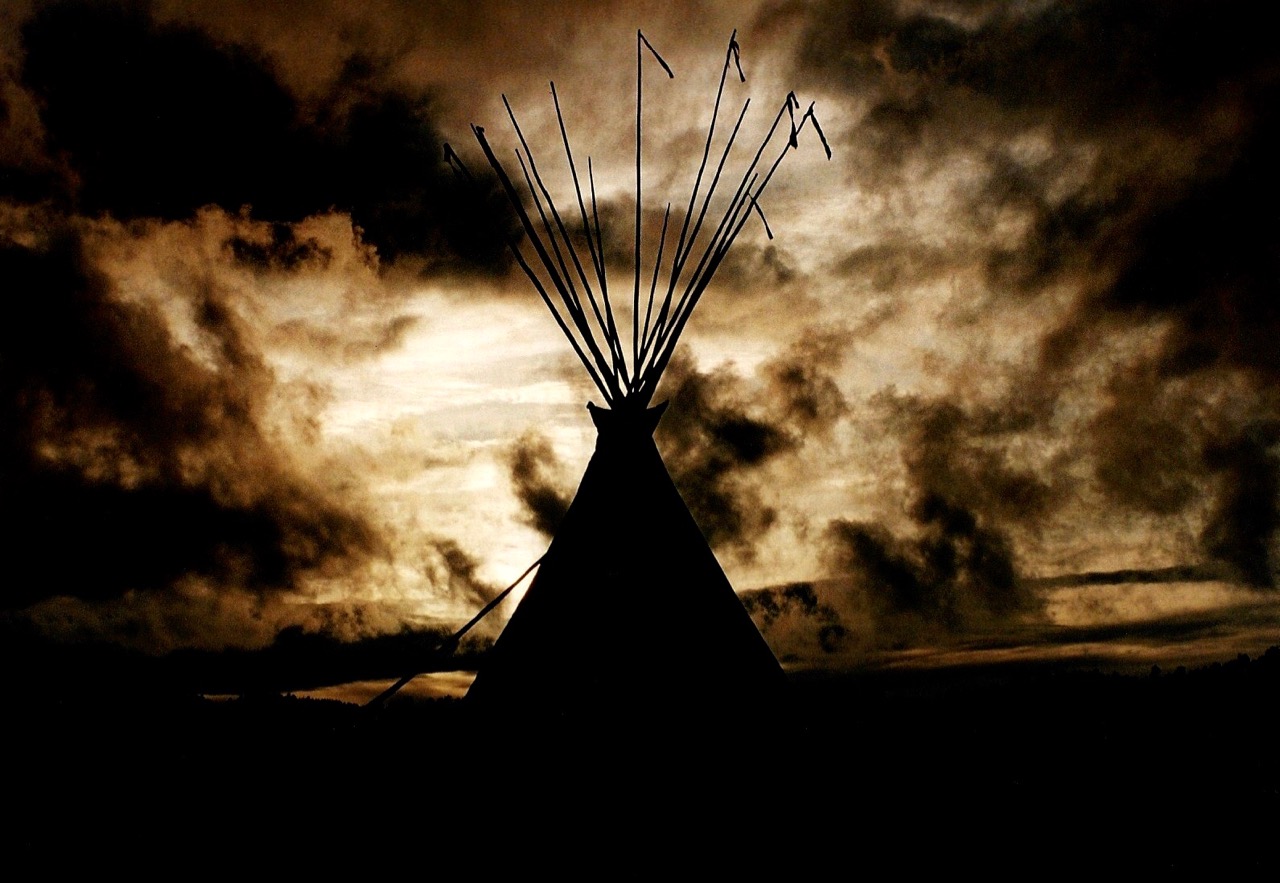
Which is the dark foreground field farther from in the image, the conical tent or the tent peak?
the tent peak

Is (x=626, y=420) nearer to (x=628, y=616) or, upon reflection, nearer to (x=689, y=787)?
(x=628, y=616)

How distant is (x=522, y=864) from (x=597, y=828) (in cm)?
53

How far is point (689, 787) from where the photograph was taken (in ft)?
18.2

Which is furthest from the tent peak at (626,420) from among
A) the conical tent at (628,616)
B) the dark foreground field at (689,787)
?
the dark foreground field at (689,787)

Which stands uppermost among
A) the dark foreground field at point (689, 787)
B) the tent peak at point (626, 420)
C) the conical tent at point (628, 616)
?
the tent peak at point (626, 420)

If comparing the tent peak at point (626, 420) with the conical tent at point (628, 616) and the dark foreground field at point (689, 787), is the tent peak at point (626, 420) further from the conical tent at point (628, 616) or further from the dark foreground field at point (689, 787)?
the dark foreground field at point (689, 787)

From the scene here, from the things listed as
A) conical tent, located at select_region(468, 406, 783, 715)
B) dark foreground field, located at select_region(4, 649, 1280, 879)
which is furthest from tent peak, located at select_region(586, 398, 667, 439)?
dark foreground field, located at select_region(4, 649, 1280, 879)

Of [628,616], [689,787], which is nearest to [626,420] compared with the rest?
[628,616]

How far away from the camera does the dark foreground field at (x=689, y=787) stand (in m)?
5.59

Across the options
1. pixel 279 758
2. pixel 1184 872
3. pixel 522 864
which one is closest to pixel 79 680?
pixel 279 758

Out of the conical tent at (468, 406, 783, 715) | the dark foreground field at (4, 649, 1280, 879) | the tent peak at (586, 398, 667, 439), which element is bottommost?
the dark foreground field at (4, 649, 1280, 879)

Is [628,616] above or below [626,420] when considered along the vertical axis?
below

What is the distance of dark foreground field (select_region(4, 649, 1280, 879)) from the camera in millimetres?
5594

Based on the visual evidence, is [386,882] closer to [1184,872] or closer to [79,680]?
[1184,872]
